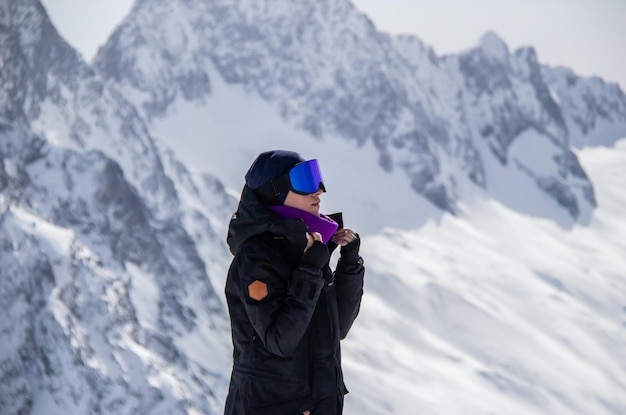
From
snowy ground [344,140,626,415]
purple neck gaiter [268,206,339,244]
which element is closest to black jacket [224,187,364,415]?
purple neck gaiter [268,206,339,244]

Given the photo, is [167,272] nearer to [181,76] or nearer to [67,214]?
[67,214]

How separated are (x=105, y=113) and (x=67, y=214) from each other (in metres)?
28.4

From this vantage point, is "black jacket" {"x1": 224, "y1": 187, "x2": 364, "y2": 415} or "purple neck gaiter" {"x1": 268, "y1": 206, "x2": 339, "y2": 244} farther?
"purple neck gaiter" {"x1": 268, "y1": 206, "x2": 339, "y2": 244}

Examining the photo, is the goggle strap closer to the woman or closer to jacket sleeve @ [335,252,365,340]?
the woman

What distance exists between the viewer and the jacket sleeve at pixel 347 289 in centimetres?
448

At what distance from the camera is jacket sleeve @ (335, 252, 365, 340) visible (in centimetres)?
448

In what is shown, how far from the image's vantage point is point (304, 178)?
4.34m

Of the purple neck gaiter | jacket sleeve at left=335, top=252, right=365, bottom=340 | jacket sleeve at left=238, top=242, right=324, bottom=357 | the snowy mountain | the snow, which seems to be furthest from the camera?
the snow

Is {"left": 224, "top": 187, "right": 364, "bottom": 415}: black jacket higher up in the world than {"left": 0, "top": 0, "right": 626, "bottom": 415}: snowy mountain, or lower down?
lower down

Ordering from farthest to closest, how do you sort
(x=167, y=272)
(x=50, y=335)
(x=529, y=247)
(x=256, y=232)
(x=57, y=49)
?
(x=529, y=247)
(x=57, y=49)
(x=167, y=272)
(x=50, y=335)
(x=256, y=232)

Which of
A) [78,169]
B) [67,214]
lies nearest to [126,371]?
[67,214]

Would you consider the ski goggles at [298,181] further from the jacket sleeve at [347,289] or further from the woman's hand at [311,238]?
the jacket sleeve at [347,289]

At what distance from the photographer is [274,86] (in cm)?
19938

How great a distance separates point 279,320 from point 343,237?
0.75m
